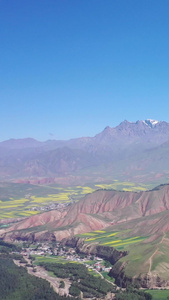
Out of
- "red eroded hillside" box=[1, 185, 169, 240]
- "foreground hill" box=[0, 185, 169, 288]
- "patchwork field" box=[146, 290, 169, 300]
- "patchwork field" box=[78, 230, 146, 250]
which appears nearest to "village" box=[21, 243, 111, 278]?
"foreground hill" box=[0, 185, 169, 288]

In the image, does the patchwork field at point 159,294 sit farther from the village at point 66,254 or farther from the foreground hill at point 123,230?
the village at point 66,254

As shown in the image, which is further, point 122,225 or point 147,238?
point 122,225

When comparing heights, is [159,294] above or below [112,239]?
below

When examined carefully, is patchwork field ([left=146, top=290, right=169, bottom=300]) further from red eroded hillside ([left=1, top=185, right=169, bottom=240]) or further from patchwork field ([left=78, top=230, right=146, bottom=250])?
red eroded hillside ([left=1, top=185, right=169, bottom=240])

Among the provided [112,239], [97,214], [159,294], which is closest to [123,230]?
[112,239]

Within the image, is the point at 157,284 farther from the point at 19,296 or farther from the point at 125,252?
the point at 19,296

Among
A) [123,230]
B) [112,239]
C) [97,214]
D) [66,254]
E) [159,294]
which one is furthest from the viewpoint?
[97,214]

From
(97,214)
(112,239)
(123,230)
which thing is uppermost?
(97,214)

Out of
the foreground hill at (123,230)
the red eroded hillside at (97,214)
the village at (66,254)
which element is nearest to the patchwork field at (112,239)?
the foreground hill at (123,230)

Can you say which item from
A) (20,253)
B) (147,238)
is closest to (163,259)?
(147,238)

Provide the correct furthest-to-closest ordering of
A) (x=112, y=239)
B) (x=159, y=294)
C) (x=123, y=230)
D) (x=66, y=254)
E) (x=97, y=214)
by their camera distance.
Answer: (x=97, y=214)
(x=123, y=230)
(x=112, y=239)
(x=66, y=254)
(x=159, y=294)

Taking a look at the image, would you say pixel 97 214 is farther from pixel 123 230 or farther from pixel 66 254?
pixel 66 254
